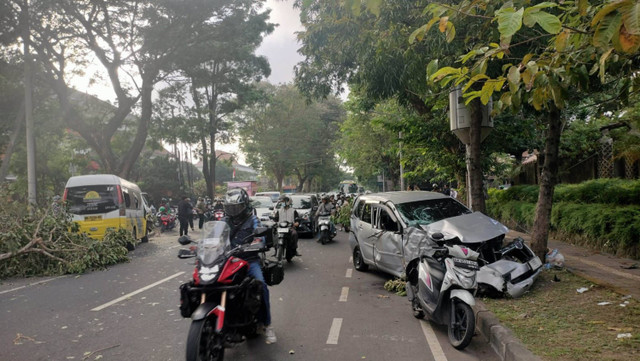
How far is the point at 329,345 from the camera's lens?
4.99 meters

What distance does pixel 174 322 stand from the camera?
19.6 ft

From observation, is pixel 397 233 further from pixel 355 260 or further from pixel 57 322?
pixel 57 322

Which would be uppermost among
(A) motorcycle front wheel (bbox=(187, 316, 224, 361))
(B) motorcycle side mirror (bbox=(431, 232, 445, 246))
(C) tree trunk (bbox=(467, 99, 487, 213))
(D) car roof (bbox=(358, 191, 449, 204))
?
(C) tree trunk (bbox=(467, 99, 487, 213))

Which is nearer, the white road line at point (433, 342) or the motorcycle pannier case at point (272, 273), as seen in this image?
the white road line at point (433, 342)

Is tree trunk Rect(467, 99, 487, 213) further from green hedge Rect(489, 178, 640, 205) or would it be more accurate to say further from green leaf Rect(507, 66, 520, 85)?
green leaf Rect(507, 66, 520, 85)

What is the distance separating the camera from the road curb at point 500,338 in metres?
4.21

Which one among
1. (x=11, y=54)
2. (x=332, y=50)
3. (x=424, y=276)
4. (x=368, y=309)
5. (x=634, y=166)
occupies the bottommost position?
(x=368, y=309)

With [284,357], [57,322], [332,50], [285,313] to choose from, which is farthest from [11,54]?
[284,357]

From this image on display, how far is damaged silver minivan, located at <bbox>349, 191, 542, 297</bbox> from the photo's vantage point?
6.29 metres

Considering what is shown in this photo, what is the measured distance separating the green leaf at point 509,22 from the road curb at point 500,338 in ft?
9.71

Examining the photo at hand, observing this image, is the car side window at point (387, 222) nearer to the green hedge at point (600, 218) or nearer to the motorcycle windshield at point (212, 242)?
the motorcycle windshield at point (212, 242)

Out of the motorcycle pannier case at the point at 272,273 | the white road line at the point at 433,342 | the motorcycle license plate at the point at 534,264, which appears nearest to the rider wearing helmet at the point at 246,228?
the motorcycle pannier case at the point at 272,273

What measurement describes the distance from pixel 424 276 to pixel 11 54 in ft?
67.4

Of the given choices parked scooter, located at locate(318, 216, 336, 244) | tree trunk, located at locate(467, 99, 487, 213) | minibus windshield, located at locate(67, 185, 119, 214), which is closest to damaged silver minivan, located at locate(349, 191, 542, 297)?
tree trunk, located at locate(467, 99, 487, 213)
